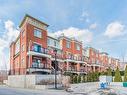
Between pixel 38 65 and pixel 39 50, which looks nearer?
pixel 38 65

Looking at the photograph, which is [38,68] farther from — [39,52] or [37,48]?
[37,48]

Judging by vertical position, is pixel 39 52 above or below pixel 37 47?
below

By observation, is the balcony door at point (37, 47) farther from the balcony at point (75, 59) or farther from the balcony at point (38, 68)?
the balcony at point (75, 59)

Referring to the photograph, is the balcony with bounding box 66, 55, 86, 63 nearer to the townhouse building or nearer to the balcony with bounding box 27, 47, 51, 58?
the townhouse building

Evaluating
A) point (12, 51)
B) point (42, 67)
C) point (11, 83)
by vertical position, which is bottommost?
point (11, 83)

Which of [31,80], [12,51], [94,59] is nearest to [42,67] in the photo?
[31,80]

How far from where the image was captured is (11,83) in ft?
130

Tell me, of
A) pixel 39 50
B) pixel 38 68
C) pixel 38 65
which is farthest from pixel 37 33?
pixel 38 68

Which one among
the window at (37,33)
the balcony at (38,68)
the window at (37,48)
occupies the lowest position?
the balcony at (38,68)

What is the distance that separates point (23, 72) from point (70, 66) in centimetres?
2284

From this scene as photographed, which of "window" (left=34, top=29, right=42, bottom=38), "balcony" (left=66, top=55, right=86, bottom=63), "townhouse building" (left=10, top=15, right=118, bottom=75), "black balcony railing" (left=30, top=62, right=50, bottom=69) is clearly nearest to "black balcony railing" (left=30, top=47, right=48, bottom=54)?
"townhouse building" (left=10, top=15, right=118, bottom=75)

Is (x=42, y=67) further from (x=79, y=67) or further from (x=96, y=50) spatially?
(x=96, y=50)

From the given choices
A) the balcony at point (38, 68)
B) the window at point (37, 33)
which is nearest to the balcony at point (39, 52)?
the balcony at point (38, 68)

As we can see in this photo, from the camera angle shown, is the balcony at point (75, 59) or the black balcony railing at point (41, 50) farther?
the balcony at point (75, 59)
